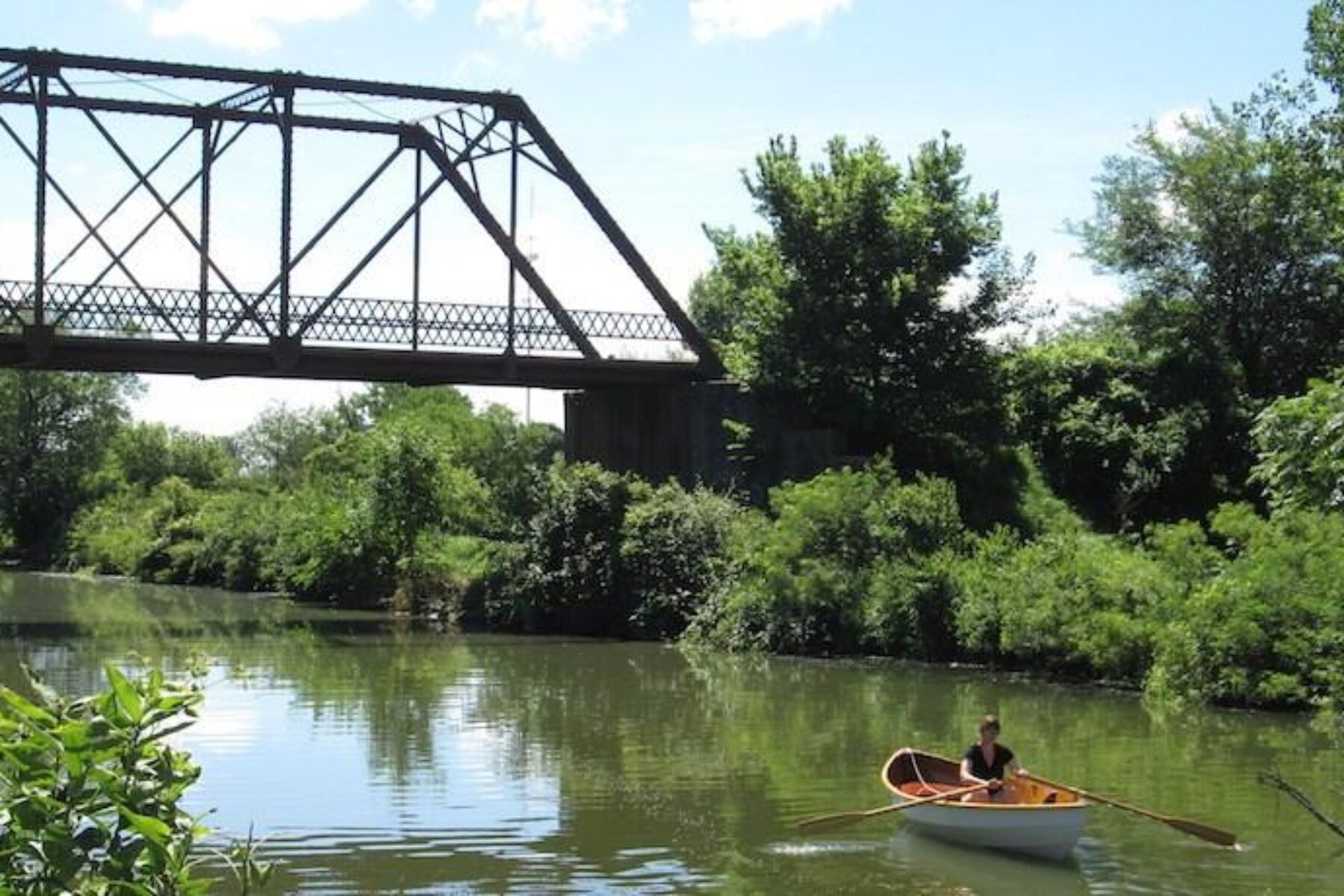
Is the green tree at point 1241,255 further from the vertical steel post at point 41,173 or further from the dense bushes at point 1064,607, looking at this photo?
the vertical steel post at point 41,173

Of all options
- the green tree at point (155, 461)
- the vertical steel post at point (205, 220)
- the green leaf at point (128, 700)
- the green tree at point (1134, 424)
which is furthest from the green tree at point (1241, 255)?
the green tree at point (155, 461)

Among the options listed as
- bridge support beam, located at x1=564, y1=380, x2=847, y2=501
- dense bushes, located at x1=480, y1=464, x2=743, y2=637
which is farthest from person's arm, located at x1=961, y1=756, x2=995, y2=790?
bridge support beam, located at x1=564, y1=380, x2=847, y2=501

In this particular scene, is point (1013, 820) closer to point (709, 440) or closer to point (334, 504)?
point (709, 440)

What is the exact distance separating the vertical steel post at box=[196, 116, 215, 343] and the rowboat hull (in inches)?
1073

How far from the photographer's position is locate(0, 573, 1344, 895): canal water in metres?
14.2

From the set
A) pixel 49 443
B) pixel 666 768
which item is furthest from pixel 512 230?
pixel 49 443

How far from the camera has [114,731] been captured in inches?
243

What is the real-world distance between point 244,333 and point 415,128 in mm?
7213

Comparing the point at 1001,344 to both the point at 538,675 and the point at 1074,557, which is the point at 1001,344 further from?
the point at 538,675

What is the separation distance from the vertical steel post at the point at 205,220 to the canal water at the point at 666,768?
27.6 ft

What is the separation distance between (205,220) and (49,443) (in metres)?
48.2

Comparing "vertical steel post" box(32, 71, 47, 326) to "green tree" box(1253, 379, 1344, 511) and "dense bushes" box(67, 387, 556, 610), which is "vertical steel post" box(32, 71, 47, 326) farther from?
"green tree" box(1253, 379, 1344, 511)

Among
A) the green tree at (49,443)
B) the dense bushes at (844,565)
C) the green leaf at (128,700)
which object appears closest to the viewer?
the green leaf at (128,700)

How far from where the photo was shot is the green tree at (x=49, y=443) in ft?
271
